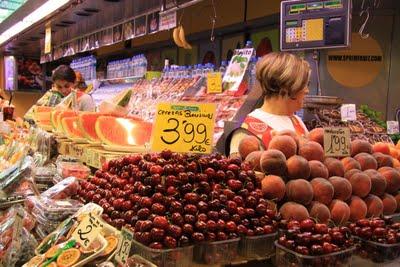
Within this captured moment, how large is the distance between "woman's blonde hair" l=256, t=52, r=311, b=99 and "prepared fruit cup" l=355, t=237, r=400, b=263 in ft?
4.66

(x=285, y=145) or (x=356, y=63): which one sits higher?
(x=356, y=63)

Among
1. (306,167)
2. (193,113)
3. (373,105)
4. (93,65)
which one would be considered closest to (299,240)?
(306,167)

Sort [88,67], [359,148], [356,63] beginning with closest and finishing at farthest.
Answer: [359,148] < [356,63] < [88,67]

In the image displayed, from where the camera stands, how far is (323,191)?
1.66 m

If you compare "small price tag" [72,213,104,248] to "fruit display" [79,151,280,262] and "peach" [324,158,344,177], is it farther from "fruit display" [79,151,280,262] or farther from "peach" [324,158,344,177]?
"peach" [324,158,344,177]

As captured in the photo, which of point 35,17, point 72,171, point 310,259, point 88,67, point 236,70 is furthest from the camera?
point 88,67

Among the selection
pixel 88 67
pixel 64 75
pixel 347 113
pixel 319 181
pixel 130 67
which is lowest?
pixel 319 181

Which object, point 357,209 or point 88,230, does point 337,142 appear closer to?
point 357,209

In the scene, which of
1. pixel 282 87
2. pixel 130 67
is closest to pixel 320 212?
pixel 282 87

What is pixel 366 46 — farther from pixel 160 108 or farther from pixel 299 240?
pixel 299 240

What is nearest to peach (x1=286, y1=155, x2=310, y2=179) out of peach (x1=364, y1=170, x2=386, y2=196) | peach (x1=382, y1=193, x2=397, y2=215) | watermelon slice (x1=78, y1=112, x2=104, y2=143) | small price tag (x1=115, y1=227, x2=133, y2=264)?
peach (x1=364, y1=170, x2=386, y2=196)

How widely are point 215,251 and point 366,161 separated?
0.87m

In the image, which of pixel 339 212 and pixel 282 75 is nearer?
pixel 339 212

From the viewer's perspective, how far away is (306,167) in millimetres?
1695
